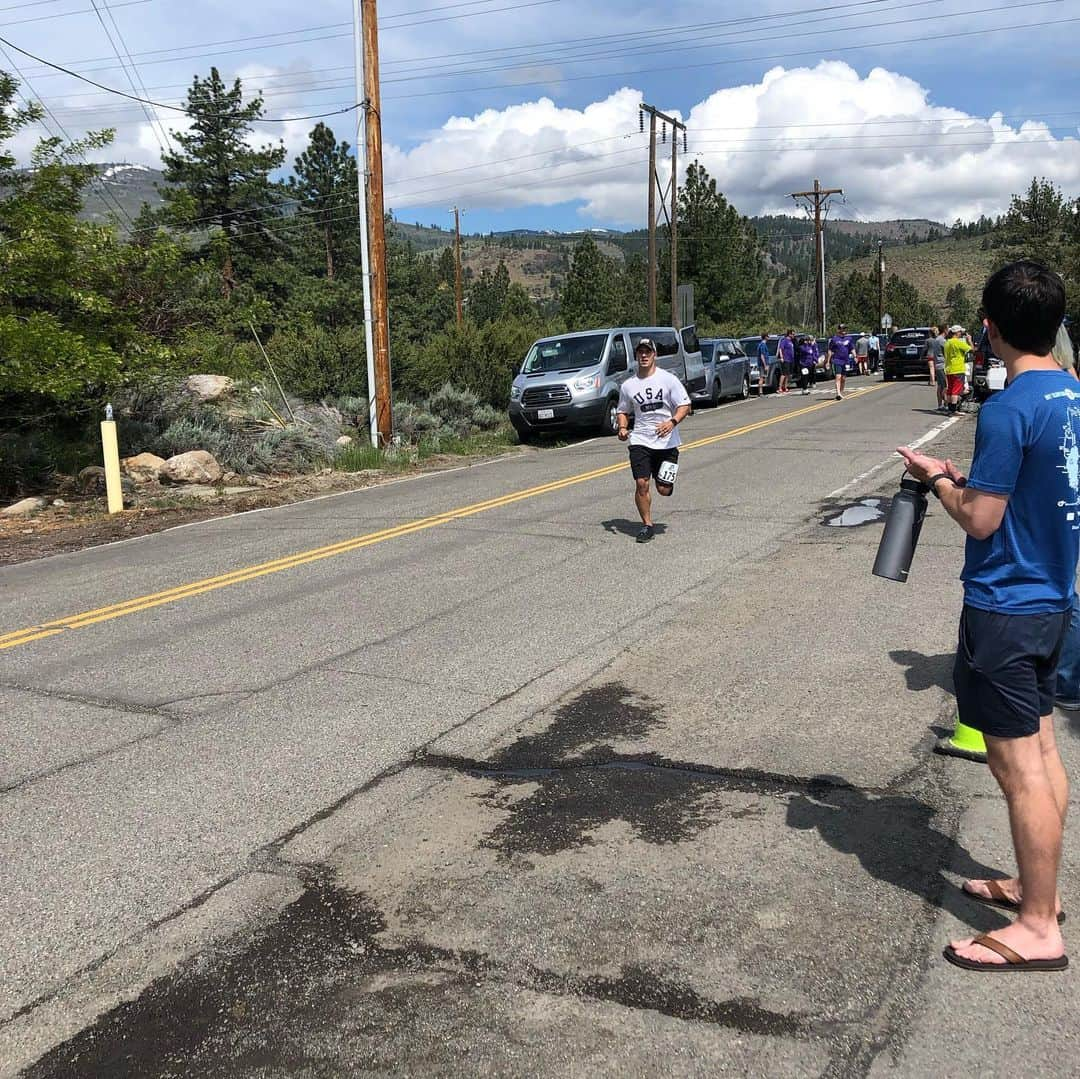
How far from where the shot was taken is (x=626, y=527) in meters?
10.5

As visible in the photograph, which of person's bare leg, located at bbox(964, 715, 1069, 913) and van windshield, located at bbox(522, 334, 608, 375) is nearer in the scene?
person's bare leg, located at bbox(964, 715, 1069, 913)

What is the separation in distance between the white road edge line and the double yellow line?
132 inches

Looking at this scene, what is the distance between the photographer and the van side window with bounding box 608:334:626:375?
20891mm

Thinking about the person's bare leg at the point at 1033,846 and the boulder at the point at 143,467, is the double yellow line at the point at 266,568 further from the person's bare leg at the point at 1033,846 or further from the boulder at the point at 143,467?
the boulder at the point at 143,467

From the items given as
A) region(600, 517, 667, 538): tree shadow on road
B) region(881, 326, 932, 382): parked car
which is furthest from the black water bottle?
region(881, 326, 932, 382): parked car

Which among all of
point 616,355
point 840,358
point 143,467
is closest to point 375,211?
point 616,355

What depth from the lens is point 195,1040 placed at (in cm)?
Answer: 279

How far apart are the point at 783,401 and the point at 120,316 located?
61.2ft

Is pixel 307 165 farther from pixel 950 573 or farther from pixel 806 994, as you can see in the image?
pixel 806 994

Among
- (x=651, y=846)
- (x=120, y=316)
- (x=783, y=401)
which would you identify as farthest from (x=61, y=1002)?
(x=783, y=401)

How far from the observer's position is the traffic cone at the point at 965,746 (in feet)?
14.9

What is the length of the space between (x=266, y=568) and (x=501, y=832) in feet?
18.8

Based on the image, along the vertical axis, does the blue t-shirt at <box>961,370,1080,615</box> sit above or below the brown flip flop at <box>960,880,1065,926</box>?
above

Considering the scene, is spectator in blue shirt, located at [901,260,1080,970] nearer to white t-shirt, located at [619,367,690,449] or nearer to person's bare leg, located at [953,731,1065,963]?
person's bare leg, located at [953,731,1065,963]
